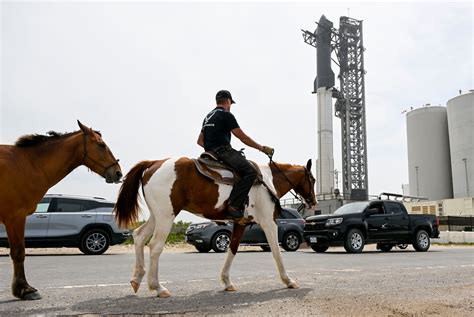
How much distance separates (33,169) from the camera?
18.9 feet

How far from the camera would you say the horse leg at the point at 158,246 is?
18.8 feet

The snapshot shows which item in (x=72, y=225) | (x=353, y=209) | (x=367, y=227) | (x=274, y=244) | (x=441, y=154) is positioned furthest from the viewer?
(x=441, y=154)

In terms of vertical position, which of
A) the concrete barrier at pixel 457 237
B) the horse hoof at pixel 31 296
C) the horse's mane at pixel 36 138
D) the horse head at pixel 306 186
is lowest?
the horse hoof at pixel 31 296

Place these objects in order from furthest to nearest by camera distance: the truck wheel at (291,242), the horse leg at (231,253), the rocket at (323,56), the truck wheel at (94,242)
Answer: the rocket at (323,56)
the truck wheel at (291,242)
the truck wheel at (94,242)
the horse leg at (231,253)

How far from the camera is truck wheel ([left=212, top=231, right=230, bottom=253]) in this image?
1748 cm

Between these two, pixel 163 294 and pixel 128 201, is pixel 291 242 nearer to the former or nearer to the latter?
→ pixel 128 201

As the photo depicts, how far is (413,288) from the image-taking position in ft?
22.2

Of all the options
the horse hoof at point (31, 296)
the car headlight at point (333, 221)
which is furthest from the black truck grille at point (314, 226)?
the horse hoof at point (31, 296)

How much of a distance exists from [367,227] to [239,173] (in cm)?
1191

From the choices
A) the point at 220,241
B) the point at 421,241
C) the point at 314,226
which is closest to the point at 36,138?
the point at 220,241

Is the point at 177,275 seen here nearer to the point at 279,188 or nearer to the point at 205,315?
the point at 279,188

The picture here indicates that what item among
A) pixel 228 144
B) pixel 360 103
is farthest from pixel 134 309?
pixel 360 103

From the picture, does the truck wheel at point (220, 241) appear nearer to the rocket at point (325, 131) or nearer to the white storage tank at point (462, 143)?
the rocket at point (325, 131)

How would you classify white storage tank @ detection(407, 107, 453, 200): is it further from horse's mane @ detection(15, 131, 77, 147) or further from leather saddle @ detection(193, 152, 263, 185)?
horse's mane @ detection(15, 131, 77, 147)
